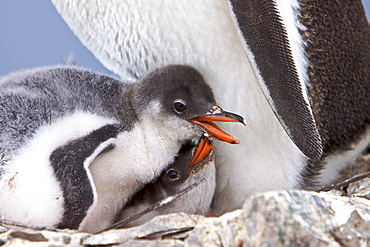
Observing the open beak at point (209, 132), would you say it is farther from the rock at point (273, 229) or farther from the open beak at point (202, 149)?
the rock at point (273, 229)

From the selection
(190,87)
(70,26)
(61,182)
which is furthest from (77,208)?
(70,26)

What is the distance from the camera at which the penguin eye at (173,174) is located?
4.23 feet

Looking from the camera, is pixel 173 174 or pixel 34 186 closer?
pixel 34 186

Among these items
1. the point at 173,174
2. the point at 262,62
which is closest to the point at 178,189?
the point at 173,174

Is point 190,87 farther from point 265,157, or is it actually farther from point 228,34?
point 265,157

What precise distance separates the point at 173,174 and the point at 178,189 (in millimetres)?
42

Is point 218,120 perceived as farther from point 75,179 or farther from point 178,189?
point 75,179

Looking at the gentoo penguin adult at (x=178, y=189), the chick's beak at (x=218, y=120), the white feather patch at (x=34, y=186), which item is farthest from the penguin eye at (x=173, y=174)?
the white feather patch at (x=34, y=186)

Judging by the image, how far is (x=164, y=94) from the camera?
4.15 ft

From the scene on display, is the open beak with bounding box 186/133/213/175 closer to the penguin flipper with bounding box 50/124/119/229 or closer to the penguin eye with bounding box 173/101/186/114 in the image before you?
the penguin eye with bounding box 173/101/186/114

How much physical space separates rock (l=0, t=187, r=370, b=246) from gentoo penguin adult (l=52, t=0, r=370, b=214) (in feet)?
1.09

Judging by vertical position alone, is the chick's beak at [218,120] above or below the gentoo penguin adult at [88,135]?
below

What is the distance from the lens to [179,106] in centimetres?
124

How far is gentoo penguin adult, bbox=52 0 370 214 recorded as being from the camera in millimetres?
1136
